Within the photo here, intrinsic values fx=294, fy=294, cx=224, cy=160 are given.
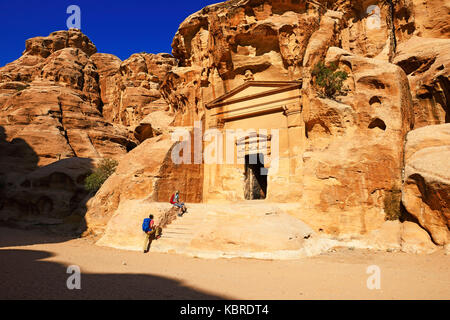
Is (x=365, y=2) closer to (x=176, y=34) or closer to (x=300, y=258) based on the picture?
(x=176, y=34)

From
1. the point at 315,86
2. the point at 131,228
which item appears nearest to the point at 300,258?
the point at 131,228

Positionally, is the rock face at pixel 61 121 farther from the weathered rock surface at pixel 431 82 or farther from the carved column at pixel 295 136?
the weathered rock surface at pixel 431 82

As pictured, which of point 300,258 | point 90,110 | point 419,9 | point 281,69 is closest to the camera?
point 300,258

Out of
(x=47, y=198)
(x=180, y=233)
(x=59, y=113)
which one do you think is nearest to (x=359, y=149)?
(x=180, y=233)

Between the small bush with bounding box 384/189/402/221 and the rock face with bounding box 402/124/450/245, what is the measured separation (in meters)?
0.62

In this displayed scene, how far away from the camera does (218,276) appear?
21.0 ft

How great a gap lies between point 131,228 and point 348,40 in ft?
72.9

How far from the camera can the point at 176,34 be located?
2108 cm

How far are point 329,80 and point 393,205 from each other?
18.7 ft

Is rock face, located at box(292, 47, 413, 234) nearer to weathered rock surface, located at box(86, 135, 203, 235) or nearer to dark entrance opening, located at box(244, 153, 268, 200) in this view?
dark entrance opening, located at box(244, 153, 268, 200)

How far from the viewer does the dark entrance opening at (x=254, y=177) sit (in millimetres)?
16703
